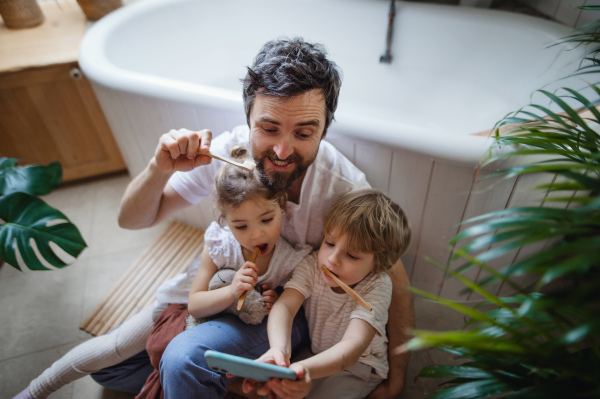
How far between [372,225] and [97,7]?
165 centimetres

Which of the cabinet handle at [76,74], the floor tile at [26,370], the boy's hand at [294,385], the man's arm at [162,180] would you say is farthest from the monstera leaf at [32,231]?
the cabinet handle at [76,74]

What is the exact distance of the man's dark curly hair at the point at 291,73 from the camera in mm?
809

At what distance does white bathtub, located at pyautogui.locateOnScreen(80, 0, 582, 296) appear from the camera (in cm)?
97

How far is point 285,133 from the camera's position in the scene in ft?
2.78

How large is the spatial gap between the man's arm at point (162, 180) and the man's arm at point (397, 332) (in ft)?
1.97

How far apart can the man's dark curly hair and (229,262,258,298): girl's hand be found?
37cm

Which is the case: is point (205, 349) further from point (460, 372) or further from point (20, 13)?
point (20, 13)

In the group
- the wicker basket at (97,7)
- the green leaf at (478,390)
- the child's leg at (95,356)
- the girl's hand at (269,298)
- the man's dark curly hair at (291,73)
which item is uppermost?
the man's dark curly hair at (291,73)

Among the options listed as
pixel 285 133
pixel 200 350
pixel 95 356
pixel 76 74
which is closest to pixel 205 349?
pixel 200 350

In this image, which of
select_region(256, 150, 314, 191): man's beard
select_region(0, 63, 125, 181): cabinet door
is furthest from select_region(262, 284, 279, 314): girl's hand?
select_region(0, 63, 125, 181): cabinet door

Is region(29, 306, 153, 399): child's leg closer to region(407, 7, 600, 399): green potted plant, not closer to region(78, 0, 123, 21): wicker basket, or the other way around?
region(407, 7, 600, 399): green potted plant

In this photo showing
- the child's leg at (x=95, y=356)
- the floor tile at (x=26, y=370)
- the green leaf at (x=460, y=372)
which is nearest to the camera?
the green leaf at (x=460, y=372)

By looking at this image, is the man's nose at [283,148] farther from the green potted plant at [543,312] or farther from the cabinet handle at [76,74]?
the cabinet handle at [76,74]

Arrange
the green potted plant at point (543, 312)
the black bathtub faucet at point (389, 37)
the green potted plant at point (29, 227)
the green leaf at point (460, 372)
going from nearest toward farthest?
1. the green potted plant at point (543, 312)
2. the green leaf at point (460, 372)
3. the green potted plant at point (29, 227)
4. the black bathtub faucet at point (389, 37)
